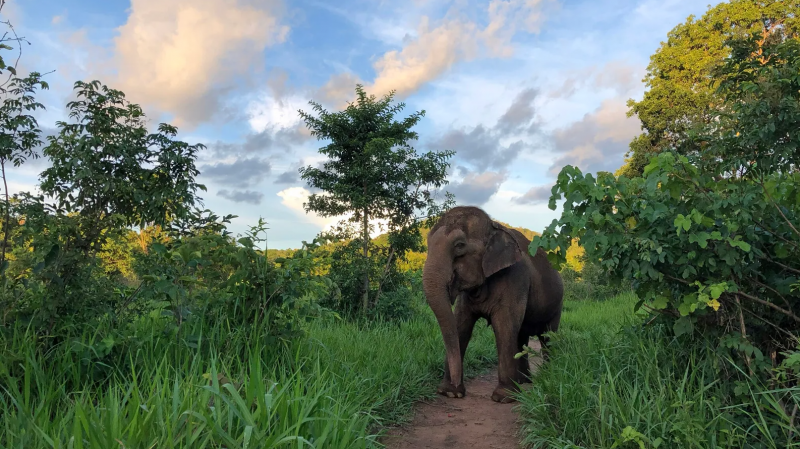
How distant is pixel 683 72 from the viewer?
2020 cm

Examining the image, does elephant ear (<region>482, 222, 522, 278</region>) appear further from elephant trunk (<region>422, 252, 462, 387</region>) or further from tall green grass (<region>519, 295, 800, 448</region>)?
tall green grass (<region>519, 295, 800, 448</region>)

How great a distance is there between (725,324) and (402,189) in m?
6.71

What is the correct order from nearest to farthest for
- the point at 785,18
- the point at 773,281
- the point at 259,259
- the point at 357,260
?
the point at 773,281 < the point at 259,259 < the point at 357,260 < the point at 785,18

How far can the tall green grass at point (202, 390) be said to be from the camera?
9.20 feet

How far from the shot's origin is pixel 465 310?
20.3ft

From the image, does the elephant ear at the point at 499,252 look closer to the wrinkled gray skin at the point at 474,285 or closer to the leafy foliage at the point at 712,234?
the wrinkled gray skin at the point at 474,285

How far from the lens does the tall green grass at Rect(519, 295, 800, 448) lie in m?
3.44

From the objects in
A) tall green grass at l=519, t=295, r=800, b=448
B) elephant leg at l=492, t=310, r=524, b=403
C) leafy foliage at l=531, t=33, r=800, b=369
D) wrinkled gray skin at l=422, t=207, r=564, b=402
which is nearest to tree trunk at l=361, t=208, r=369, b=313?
wrinkled gray skin at l=422, t=207, r=564, b=402

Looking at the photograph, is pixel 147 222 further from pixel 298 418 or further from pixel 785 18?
pixel 785 18

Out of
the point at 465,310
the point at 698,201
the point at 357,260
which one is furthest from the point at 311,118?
the point at 698,201

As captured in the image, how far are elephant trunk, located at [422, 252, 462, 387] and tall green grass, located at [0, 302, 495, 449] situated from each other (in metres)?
0.44

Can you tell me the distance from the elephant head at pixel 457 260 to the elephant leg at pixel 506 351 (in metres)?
0.47

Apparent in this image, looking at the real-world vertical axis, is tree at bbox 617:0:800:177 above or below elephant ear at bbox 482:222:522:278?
above

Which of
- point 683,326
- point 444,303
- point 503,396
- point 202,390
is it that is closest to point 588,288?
point 503,396
